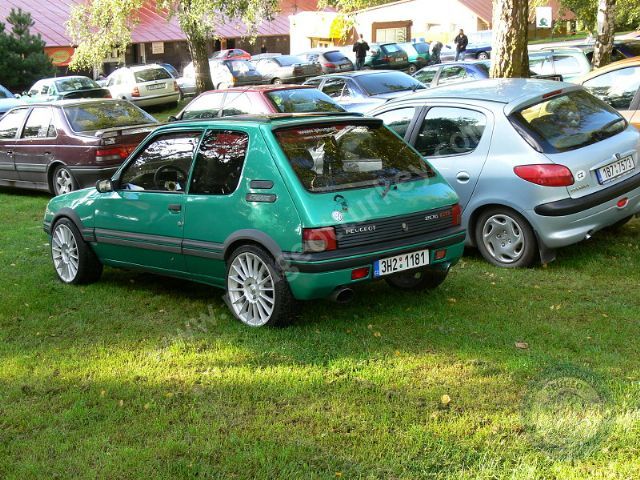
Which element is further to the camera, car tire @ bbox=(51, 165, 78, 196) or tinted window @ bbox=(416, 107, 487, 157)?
car tire @ bbox=(51, 165, 78, 196)

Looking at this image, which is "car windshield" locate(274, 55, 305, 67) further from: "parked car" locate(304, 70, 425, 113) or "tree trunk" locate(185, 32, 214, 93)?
"parked car" locate(304, 70, 425, 113)

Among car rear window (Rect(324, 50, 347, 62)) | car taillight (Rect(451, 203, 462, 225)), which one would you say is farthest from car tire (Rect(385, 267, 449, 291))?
Answer: car rear window (Rect(324, 50, 347, 62))

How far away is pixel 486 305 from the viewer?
20.8 feet

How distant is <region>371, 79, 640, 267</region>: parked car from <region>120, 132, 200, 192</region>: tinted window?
2523 mm

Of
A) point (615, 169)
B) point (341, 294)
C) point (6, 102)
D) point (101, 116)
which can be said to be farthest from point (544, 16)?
point (341, 294)

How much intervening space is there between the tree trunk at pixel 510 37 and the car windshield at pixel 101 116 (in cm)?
545

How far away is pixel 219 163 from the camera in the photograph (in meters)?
6.27

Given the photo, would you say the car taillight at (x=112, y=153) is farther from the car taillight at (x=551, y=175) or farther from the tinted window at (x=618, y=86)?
the car taillight at (x=551, y=175)

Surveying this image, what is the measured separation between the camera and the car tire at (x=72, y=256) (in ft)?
24.7

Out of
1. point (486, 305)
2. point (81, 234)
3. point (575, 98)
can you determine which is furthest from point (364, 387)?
point (575, 98)

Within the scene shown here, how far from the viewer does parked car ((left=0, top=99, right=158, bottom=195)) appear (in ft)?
40.2

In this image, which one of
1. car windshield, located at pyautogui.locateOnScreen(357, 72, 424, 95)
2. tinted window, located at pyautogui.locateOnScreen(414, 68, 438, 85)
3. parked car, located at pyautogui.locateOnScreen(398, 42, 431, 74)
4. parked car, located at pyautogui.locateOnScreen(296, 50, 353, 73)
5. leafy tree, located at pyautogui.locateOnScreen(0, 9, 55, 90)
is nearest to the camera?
car windshield, located at pyautogui.locateOnScreen(357, 72, 424, 95)

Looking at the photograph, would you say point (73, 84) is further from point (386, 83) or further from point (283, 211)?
point (283, 211)

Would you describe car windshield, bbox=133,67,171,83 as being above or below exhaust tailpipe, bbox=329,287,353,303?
above
